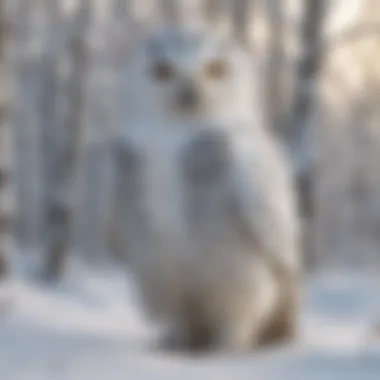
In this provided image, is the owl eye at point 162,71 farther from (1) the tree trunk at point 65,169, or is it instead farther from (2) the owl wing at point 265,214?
(1) the tree trunk at point 65,169

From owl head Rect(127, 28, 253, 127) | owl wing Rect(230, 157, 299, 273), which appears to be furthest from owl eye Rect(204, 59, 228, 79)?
owl wing Rect(230, 157, 299, 273)

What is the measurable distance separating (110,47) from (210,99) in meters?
8.05

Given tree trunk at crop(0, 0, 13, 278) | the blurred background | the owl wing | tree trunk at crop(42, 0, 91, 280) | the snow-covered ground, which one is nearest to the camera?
the snow-covered ground

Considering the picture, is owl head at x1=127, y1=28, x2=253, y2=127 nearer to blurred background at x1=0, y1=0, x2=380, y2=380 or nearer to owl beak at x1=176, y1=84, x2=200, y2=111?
owl beak at x1=176, y1=84, x2=200, y2=111

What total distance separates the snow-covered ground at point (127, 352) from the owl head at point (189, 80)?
2.06ft

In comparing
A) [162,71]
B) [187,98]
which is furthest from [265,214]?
[162,71]

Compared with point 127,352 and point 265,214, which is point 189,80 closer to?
point 265,214

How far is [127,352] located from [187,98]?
69 centimetres

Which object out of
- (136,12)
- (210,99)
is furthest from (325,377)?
(136,12)

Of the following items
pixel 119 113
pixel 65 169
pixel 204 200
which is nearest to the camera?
pixel 204 200

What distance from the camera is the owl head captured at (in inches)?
115

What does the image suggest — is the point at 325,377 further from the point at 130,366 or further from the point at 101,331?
the point at 101,331

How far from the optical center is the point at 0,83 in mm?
3582

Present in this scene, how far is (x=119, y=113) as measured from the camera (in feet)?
11.8
